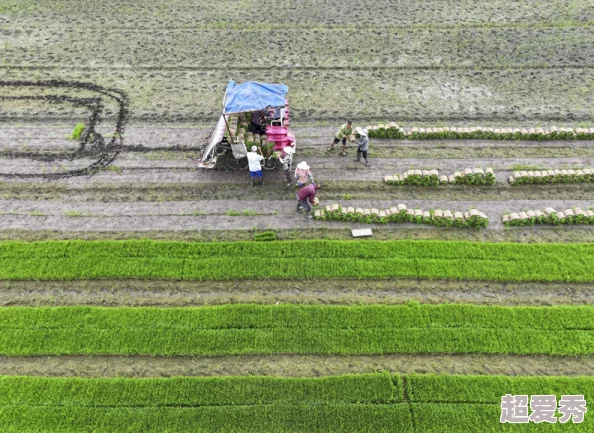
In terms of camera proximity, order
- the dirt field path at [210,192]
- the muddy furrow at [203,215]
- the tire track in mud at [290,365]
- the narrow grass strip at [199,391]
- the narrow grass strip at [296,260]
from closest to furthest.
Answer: the narrow grass strip at [199,391]
the tire track in mud at [290,365]
the narrow grass strip at [296,260]
the muddy furrow at [203,215]
the dirt field path at [210,192]

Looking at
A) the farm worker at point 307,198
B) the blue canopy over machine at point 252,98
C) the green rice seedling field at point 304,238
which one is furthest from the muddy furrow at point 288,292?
the blue canopy over machine at point 252,98

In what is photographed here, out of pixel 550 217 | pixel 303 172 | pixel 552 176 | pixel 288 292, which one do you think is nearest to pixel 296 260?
pixel 288 292

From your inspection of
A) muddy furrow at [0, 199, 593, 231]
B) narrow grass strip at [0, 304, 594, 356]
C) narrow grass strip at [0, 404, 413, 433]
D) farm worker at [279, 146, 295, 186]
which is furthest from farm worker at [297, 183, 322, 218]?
narrow grass strip at [0, 404, 413, 433]

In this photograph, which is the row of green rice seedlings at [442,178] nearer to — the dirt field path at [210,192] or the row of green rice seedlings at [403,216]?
the dirt field path at [210,192]

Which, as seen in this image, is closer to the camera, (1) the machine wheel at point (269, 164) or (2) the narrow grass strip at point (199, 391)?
(2) the narrow grass strip at point (199, 391)

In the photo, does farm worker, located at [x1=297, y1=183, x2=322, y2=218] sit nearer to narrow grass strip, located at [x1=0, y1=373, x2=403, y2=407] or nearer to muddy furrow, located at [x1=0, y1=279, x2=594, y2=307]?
muddy furrow, located at [x1=0, y1=279, x2=594, y2=307]
